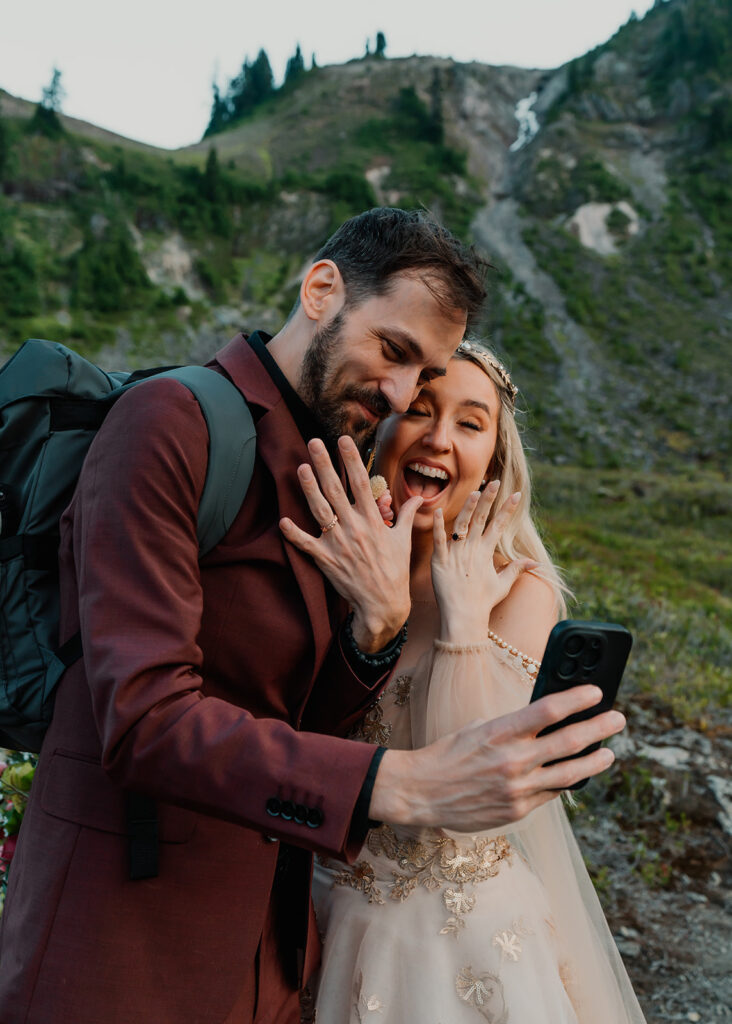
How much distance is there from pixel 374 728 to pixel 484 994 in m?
0.81

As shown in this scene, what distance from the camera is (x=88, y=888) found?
1.61 m

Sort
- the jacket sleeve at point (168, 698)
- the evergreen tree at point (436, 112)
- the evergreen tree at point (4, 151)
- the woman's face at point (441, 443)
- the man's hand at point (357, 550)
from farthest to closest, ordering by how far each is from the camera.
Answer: the evergreen tree at point (436, 112)
the evergreen tree at point (4, 151)
the woman's face at point (441, 443)
the man's hand at point (357, 550)
the jacket sleeve at point (168, 698)

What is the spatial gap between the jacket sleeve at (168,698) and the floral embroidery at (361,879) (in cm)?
110

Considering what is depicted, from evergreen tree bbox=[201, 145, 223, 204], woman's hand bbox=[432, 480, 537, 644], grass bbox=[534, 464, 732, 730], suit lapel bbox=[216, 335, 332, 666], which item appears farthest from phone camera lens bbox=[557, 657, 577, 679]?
evergreen tree bbox=[201, 145, 223, 204]

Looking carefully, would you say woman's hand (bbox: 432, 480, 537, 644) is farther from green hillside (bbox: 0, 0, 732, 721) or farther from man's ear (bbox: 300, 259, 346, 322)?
green hillside (bbox: 0, 0, 732, 721)

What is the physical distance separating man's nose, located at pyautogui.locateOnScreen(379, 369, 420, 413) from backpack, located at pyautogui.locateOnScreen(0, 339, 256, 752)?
43cm

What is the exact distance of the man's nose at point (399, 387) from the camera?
2.08 meters

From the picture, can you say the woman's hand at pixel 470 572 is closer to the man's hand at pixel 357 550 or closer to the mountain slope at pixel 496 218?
the man's hand at pixel 357 550

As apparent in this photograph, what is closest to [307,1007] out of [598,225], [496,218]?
[598,225]

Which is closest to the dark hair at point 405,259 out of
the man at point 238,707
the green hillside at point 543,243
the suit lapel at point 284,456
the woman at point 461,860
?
the man at point 238,707

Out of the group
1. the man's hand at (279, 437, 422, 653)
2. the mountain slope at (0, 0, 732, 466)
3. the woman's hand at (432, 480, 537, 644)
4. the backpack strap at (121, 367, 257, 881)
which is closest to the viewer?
the backpack strap at (121, 367, 257, 881)

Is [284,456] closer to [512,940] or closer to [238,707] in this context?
[238,707]

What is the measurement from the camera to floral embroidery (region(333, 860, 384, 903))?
2.32 m

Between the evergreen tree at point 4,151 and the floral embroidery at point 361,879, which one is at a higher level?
the evergreen tree at point 4,151
